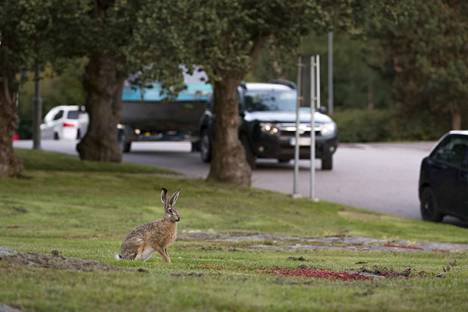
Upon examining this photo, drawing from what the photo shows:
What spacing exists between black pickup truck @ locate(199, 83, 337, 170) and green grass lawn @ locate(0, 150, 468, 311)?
2690mm

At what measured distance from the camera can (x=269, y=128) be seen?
3325 cm

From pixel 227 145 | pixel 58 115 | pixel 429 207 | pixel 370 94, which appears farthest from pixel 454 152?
pixel 370 94

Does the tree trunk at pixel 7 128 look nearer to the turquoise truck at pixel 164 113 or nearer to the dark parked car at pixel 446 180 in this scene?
the dark parked car at pixel 446 180

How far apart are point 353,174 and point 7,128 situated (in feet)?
33.2

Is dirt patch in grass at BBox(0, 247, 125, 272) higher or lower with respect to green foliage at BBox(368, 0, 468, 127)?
lower

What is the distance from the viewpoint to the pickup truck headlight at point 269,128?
3316 cm

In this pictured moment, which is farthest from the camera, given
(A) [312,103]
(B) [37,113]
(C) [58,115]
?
(C) [58,115]

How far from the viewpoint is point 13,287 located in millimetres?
9180

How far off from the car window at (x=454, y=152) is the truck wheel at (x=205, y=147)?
14.7 metres

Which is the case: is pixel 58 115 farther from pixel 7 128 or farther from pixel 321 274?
pixel 321 274

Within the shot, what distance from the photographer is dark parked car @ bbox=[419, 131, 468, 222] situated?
21.7m

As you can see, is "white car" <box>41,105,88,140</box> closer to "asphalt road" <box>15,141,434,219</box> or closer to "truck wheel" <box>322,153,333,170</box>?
"asphalt road" <box>15,141,434,219</box>

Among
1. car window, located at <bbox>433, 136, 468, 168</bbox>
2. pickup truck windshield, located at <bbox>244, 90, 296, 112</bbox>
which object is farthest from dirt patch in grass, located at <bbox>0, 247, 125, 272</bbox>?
pickup truck windshield, located at <bbox>244, 90, 296, 112</bbox>

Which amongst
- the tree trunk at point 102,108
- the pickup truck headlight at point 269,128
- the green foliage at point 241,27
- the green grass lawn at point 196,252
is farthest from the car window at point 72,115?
the green foliage at point 241,27
